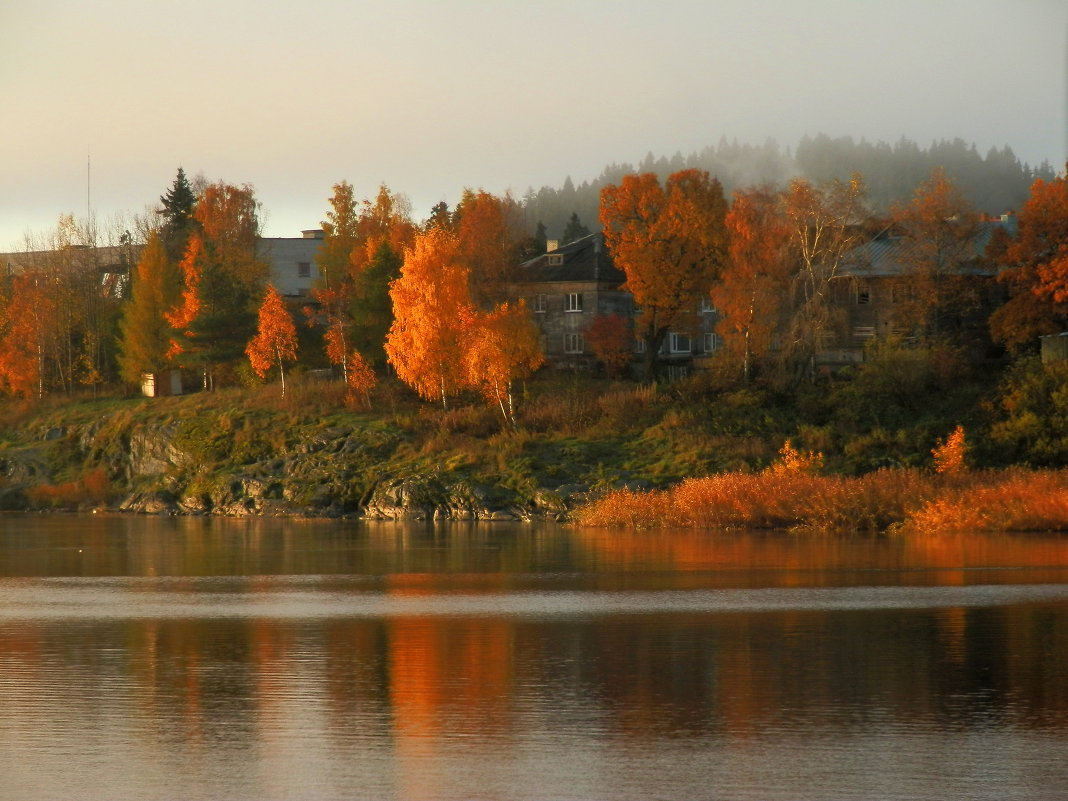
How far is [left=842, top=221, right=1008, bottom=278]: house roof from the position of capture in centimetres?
7788

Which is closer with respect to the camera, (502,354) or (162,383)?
(502,354)

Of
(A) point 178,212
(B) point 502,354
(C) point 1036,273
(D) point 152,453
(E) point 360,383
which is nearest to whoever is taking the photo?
(C) point 1036,273

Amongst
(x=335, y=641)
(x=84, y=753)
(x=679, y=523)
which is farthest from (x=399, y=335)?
(x=84, y=753)

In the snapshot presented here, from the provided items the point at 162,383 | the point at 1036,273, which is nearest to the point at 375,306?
the point at 162,383

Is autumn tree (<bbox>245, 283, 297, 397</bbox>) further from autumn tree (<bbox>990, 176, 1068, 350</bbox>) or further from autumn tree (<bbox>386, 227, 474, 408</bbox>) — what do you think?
autumn tree (<bbox>990, 176, 1068, 350</bbox>)

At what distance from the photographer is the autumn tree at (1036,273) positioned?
2808 inches

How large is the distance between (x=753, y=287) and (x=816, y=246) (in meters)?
3.81

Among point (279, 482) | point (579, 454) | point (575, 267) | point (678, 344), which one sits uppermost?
point (575, 267)

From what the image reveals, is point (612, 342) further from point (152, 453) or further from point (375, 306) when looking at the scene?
point (152, 453)

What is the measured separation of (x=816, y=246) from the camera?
74500 millimetres

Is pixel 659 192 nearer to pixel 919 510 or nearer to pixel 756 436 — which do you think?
pixel 756 436

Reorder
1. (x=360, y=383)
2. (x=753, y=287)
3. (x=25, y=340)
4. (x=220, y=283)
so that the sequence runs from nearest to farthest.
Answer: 1. (x=753, y=287)
2. (x=360, y=383)
3. (x=220, y=283)
4. (x=25, y=340)

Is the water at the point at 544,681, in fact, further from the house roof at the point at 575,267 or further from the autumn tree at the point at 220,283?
the house roof at the point at 575,267

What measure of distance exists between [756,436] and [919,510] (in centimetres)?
1769
